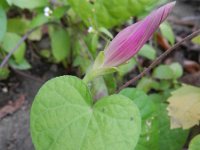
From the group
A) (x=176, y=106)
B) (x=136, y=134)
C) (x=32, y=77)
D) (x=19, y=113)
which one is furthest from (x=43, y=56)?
(x=136, y=134)

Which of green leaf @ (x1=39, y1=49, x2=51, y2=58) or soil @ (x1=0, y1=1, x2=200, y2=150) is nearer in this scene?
soil @ (x1=0, y1=1, x2=200, y2=150)

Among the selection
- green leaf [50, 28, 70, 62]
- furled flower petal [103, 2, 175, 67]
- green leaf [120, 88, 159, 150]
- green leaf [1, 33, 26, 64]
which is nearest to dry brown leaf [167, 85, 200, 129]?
green leaf [120, 88, 159, 150]

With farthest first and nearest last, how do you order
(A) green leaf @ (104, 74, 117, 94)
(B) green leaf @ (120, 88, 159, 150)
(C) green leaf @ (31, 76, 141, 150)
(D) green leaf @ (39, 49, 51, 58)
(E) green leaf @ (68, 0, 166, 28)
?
(D) green leaf @ (39, 49, 51, 58) → (E) green leaf @ (68, 0, 166, 28) → (A) green leaf @ (104, 74, 117, 94) → (B) green leaf @ (120, 88, 159, 150) → (C) green leaf @ (31, 76, 141, 150)

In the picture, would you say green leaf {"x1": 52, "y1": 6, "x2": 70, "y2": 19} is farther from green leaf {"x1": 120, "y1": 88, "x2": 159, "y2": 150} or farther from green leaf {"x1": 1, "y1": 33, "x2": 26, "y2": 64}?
green leaf {"x1": 120, "y1": 88, "x2": 159, "y2": 150}

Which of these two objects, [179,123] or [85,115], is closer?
[85,115]

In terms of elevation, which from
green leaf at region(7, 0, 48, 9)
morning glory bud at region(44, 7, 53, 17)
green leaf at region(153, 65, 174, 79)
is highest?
green leaf at region(7, 0, 48, 9)

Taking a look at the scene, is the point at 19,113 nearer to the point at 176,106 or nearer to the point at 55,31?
the point at 55,31

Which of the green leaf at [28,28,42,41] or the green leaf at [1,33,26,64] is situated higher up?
the green leaf at [1,33,26,64]
